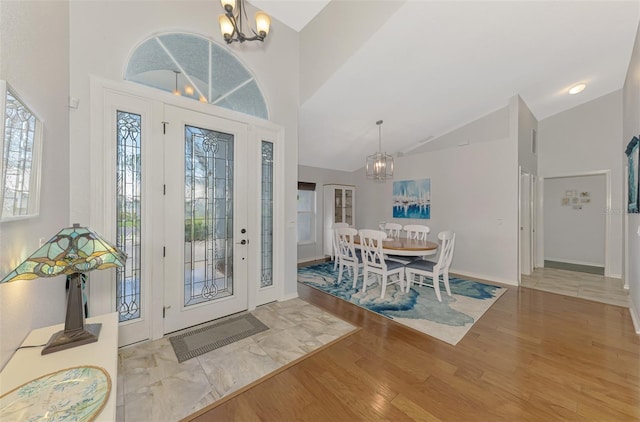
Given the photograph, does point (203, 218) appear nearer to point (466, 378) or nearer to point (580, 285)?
point (466, 378)

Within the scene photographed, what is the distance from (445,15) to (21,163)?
354 cm

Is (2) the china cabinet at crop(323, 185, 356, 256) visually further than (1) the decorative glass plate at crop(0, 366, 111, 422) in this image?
Yes

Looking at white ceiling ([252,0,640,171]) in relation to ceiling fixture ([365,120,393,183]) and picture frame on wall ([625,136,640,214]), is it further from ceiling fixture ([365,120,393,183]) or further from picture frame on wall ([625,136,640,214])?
picture frame on wall ([625,136,640,214])

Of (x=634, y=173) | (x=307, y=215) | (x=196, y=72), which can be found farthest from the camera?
(x=307, y=215)

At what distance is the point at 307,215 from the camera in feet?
20.1

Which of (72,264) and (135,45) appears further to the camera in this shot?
(135,45)

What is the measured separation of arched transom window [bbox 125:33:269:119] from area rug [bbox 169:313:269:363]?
248 cm

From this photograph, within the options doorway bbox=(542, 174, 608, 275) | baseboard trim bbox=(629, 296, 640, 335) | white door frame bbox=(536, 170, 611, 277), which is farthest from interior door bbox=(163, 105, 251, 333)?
doorway bbox=(542, 174, 608, 275)

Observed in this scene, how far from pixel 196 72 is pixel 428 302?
4.01m

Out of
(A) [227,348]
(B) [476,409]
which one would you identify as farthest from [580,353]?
(A) [227,348]

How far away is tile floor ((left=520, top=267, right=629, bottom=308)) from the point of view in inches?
140

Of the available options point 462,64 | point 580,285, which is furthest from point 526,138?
point 580,285

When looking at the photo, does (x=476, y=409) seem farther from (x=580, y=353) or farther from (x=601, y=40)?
(x=601, y=40)

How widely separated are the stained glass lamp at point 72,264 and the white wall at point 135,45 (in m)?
1.08
